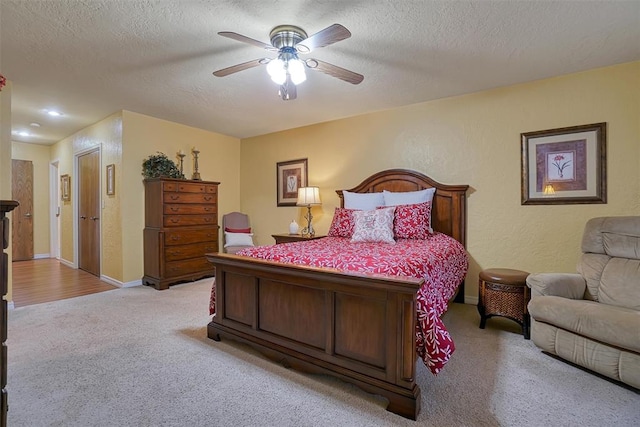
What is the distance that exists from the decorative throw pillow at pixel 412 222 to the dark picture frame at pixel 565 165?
3.31 ft

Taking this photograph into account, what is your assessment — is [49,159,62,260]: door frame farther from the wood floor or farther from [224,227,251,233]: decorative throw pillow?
[224,227,251,233]: decorative throw pillow

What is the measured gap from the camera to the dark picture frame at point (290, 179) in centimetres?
484

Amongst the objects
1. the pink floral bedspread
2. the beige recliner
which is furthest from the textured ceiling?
the pink floral bedspread

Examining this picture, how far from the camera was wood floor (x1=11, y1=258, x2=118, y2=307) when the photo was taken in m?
3.71

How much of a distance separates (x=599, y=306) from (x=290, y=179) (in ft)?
13.0

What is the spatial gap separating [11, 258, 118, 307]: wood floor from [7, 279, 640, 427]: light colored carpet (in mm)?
1214

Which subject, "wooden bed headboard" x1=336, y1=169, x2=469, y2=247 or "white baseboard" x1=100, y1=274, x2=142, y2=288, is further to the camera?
"white baseboard" x1=100, y1=274, x2=142, y2=288

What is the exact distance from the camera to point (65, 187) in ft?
18.8

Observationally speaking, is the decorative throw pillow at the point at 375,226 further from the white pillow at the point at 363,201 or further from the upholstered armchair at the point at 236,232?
the upholstered armchair at the point at 236,232

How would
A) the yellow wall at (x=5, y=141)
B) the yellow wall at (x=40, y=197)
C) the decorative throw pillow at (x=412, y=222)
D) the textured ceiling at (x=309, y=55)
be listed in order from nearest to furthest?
1. the textured ceiling at (x=309, y=55)
2. the yellow wall at (x=5, y=141)
3. the decorative throw pillow at (x=412, y=222)
4. the yellow wall at (x=40, y=197)

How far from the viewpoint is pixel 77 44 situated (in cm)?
242

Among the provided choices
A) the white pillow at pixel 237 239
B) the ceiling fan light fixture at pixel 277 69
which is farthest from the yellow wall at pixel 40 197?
the ceiling fan light fixture at pixel 277 69

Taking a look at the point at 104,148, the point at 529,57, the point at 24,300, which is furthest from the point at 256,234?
the point at 529,57

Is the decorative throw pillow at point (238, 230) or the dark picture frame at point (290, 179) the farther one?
the decorative throw pillow at point (238, 230)
